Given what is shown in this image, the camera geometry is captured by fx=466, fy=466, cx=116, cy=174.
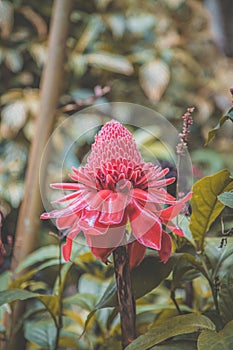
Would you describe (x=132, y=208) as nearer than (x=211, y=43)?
Yes

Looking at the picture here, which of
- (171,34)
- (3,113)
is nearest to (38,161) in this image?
(3,113)

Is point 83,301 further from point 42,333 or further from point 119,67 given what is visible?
point 119,67

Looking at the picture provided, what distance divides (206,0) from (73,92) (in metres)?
0.61

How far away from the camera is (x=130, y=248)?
0.33 m

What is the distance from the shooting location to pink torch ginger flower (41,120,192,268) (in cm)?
30

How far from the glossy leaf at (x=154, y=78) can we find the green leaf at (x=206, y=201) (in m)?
0.97

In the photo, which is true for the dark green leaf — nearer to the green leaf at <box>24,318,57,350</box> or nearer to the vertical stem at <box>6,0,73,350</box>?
the green leaf at <box>24,318,57,350</box>

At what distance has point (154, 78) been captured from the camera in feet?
4.34

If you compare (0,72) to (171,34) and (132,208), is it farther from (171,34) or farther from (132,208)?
(132,208)

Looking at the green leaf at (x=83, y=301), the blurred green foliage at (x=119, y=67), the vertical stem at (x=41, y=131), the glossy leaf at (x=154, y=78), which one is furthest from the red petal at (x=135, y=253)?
the glossy leaf at (x=154, y=78)

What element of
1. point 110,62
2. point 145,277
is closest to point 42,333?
point 145,277

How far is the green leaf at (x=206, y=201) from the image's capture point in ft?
1.15

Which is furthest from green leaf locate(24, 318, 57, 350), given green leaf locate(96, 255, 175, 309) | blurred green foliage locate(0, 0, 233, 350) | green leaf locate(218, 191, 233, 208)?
blurred green foliage locate(0, 0, 233, 350)

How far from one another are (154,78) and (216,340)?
1107 mm
